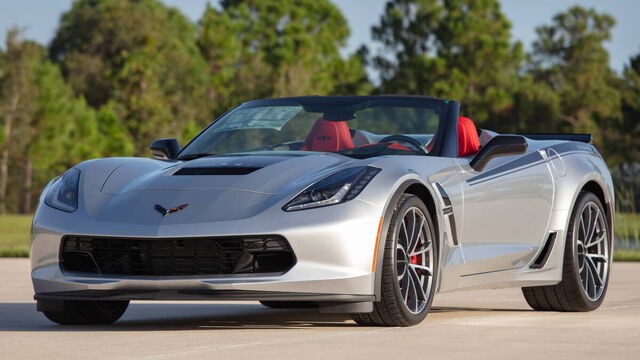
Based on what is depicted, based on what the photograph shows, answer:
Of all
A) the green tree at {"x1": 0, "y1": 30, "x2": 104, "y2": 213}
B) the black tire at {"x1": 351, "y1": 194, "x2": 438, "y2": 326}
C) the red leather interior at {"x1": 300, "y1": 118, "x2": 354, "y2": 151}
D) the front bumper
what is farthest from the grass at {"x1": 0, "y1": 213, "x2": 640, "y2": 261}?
the green tree at {"x1": 0, "y1": 30, "x2": 104, "y2": 213}

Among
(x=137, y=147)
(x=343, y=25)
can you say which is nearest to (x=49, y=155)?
(x=137, y=147)

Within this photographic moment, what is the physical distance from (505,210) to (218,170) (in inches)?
75.1

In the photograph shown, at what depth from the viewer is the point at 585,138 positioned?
30.6 ft

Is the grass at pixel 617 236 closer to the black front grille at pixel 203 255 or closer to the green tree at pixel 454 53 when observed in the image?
the black front grille at pixel 203 255

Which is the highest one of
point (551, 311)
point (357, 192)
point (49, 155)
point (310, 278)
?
point (357, 192)

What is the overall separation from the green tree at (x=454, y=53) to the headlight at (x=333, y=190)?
218 ft

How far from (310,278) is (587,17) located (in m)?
92.0

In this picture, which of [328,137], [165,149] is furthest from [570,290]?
[165,149]

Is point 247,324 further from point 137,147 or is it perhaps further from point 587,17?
point 587,17

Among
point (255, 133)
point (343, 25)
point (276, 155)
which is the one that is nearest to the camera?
point (276, 155)

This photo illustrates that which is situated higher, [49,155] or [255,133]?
[255,133]

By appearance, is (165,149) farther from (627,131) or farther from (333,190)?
(627,131)

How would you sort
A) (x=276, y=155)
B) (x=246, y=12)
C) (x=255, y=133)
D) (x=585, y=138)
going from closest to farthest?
(x=276, y=155) < (x=255, y=133) < (x=585, y=138) < (x=246, y=12)

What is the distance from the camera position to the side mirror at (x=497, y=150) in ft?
24.8
